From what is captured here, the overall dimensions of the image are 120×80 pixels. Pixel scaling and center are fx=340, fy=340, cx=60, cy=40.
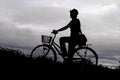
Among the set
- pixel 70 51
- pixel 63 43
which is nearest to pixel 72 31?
pixel 63 43

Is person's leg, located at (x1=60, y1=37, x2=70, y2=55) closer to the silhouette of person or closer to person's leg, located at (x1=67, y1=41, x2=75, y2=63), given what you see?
the silhouette of person

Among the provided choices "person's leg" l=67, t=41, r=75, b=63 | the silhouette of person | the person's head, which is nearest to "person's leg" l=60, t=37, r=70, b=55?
the silhouette of person

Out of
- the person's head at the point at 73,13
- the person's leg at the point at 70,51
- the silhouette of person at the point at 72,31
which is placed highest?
the person's head at the point at 73,13

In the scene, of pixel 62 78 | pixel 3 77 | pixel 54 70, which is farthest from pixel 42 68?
pixel 3 77

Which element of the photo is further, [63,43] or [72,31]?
[63,43]

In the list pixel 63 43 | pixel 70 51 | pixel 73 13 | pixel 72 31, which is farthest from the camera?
pixel 70 51

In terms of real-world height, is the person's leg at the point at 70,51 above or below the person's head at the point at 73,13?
below

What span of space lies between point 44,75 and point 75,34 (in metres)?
3.53

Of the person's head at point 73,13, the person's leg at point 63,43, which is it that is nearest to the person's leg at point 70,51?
the person's leg at point 63,43

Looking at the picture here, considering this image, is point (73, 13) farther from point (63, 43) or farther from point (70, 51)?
point (70, 51)

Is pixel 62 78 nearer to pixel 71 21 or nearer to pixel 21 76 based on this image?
pixel 21 76

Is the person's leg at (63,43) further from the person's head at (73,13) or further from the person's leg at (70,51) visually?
the person's head at (73,13)

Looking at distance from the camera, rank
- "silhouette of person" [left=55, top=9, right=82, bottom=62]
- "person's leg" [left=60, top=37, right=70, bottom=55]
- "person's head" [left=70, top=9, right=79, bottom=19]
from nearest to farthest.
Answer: "person's head" [left=70, top=9, right=79, bottom=19], "silhouette of person" [left=55, top=9, right=82, bottom=62], "person's leg" [left=60, top=37, right=70, bottom=55]

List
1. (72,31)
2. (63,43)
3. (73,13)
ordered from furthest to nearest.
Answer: (63,43), (72,31), (73,13)
